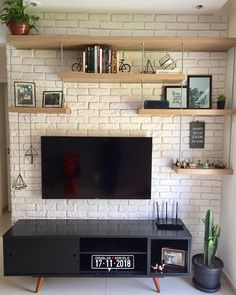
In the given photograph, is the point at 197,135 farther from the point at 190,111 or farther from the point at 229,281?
the point at 229,281

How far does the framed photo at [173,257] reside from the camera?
230cm

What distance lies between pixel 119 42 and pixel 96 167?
1.09m

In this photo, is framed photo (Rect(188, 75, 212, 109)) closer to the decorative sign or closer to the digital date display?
the decorative sign

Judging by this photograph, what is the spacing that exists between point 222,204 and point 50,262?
5.30ft

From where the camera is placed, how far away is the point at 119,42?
2.23 meters

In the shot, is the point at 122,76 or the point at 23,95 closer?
the point at 122,76

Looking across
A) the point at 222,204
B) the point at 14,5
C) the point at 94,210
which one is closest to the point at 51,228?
the point at 94,210

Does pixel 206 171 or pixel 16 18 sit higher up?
pixel 16 18

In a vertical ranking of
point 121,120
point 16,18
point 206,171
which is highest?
point 16,18

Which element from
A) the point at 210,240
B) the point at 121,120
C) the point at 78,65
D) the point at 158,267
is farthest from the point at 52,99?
the point at 210,240

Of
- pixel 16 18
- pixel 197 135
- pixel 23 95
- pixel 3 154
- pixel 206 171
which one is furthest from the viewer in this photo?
pixel 3 154

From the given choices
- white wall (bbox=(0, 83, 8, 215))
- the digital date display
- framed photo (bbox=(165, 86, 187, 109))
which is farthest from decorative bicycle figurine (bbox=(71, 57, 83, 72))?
white wall (bbox=(0, 83, 8, 215))

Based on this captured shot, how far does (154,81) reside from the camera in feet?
7.98

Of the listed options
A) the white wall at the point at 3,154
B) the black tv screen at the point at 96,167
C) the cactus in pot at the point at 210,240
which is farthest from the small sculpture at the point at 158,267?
the white wall at the point at 3,154
